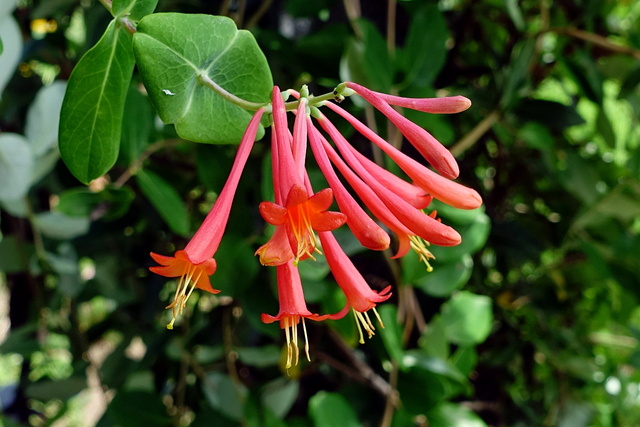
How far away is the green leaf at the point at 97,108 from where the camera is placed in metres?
0.30

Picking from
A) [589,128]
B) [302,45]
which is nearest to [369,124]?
[302,45]

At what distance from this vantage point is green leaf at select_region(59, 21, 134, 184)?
304mm

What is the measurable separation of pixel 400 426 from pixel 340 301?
13cm

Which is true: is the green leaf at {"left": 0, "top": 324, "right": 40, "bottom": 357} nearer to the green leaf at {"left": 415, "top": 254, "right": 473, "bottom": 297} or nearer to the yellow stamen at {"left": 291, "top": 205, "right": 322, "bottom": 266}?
the green leaf at {"left": 415, "top": 254, "right": 473, "bottom": 297}

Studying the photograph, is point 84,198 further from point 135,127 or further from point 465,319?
point 465,319

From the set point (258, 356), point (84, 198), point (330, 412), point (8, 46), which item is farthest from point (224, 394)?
point (8, 46)

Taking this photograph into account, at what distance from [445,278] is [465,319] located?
5 centimetres

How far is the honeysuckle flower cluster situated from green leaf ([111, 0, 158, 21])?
0.24 feet

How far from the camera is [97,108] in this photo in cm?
32

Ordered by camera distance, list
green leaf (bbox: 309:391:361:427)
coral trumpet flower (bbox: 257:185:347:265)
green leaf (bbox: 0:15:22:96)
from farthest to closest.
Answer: green leaf (bbox: 309:391:361:427), green leaf (bbox: 0:15:22:96), coral trumpet flower (bbox: 257:185:347:265)

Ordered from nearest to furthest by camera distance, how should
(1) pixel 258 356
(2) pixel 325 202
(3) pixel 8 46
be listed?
1. (2) pixel 325 202
2. (3) pixel 8 46
3. (1) pixel 258 356

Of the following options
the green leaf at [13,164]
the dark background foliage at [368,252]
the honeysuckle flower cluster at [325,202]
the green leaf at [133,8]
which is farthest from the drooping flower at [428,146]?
the green leaf at [13,164]

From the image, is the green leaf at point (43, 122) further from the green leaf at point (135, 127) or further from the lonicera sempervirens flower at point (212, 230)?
the lonicera sempervirens flower at point (212, 230)

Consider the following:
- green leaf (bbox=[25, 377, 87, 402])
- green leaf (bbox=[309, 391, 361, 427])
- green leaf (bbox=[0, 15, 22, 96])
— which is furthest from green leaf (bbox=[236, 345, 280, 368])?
green leaf (bbox=[0, 15, 22, 96])
